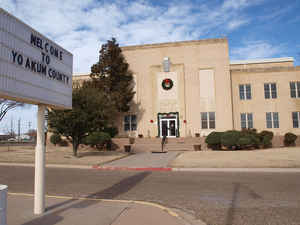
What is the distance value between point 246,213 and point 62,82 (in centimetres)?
537

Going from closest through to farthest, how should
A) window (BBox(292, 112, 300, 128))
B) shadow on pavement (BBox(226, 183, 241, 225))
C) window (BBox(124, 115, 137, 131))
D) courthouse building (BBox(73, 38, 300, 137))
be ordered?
shadow on pavement (BBox(226, 183, 241, 225))
window (BBox(292, 112, 300, 128))
courthouse building (BBox(73, 38, 300, 137))
window (BBox(124, 115, 137, 131))

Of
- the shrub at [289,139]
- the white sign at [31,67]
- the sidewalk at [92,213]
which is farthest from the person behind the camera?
the shrub at [289,139]

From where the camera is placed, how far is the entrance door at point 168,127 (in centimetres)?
3086

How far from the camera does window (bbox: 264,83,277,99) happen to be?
100ft

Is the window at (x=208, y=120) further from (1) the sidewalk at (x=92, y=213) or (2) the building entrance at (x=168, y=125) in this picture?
(1) the sidewalk at (x=92, y=213)

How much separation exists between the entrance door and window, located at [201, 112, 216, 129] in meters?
3.31

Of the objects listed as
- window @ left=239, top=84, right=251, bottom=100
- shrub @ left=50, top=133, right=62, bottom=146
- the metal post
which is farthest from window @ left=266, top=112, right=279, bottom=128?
the metal post

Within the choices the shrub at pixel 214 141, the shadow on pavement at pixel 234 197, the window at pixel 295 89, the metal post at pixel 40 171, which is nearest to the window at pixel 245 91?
the window at pixel 295 89

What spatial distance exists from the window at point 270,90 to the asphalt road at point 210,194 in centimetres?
2299

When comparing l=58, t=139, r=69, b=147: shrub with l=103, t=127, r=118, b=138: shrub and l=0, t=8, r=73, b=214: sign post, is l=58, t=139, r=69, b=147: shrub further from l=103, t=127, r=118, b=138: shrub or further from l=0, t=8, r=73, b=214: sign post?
l=0, t=8, r=73, b=214: sign post

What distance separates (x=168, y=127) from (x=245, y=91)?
1034 cm

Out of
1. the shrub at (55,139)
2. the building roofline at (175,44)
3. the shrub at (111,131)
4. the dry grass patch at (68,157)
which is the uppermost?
the building roofline at (175,44)

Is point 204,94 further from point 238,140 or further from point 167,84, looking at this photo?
point 238,140

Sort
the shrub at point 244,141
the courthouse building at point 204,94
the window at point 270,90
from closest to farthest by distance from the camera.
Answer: the shrub at point 244,141
the courthouse building at point 204,94
the window at point 270,90
